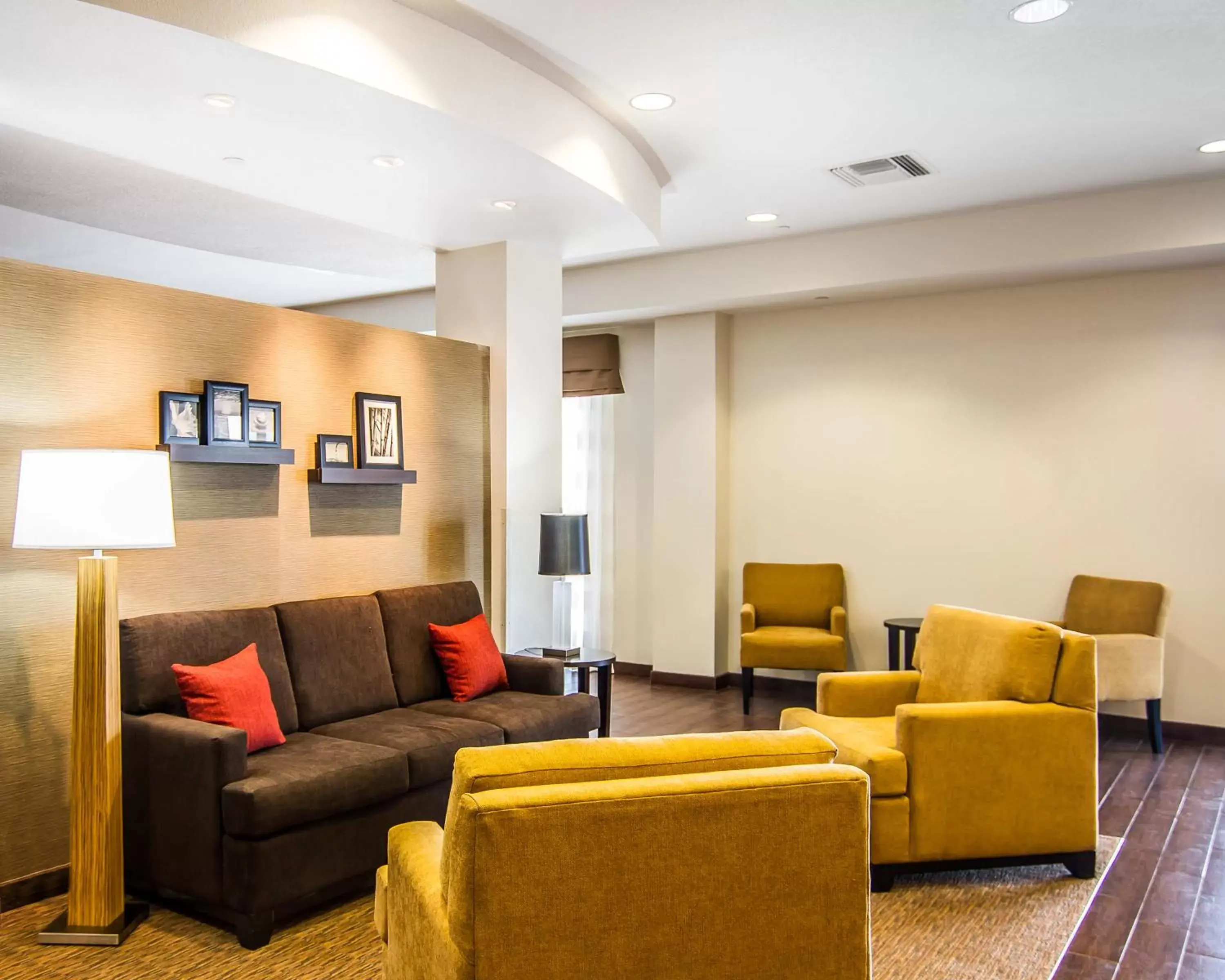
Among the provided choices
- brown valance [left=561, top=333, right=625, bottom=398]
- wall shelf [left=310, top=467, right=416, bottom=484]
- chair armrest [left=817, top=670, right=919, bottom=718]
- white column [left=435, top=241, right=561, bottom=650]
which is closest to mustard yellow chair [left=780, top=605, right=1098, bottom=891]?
chair armrest [left=817, top=670, right=919, bottom=718]

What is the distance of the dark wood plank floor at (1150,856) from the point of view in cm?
294

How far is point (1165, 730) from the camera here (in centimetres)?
550

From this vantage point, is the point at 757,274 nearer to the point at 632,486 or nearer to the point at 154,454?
the point at 632,486

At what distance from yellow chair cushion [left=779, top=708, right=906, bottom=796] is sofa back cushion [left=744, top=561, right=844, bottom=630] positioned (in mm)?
2456

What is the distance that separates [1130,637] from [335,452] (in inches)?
158

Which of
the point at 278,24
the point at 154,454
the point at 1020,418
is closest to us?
the point at 278,24

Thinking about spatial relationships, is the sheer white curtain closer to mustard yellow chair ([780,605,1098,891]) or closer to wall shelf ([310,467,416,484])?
wall shelf ([310,467,416,484])

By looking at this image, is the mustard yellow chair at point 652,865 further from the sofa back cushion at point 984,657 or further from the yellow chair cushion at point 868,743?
the sofa back cushion at point 984,657

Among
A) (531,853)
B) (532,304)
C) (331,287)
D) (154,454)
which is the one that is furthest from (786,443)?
(531,853)

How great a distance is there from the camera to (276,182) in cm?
410

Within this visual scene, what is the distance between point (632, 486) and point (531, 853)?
5721 mm

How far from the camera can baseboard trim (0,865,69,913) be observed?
3.22 meters

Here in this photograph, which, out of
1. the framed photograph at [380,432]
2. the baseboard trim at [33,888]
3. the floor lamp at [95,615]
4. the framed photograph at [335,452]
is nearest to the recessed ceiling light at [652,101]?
the framed photograph at [380,432]

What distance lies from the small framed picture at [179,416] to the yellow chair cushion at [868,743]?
2474 mm
